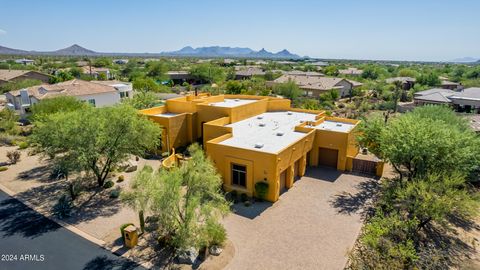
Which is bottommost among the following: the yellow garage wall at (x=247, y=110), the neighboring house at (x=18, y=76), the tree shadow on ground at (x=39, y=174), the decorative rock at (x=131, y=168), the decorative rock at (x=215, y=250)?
the decorative rock at (x=215, y=250)

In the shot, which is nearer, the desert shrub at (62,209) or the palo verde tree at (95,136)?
the desert shrub at (62,209)

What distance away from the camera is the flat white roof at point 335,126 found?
102 feet

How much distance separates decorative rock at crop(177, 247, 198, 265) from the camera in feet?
51.8

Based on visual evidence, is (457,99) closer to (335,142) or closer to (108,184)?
(335,142)

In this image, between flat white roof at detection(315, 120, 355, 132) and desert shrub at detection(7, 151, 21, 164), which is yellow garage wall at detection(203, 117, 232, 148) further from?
desert shrub at detection(7, 151, 21, 164)

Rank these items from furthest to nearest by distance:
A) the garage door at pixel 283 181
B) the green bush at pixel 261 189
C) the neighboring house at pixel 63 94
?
the neighboring house at pixel 63 94, the garage door at pixel 283 181, the green bush at pixel 261 189

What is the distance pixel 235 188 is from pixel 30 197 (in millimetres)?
16388

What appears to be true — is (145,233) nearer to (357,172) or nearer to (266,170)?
(266,170)

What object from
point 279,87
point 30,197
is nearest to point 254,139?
point 30,197

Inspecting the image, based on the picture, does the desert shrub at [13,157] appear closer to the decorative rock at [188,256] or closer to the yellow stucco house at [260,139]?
the yellow stucco house at [260,139]

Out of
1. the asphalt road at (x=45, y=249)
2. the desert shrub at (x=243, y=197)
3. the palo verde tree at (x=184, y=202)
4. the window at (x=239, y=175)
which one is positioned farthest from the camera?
the window at (x=239, y=175)

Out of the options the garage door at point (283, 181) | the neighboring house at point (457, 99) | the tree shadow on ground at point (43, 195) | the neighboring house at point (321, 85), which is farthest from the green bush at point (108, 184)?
the neighboring house at point (457, 99)

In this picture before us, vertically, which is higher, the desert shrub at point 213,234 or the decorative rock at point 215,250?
the desert shrub at point 213,234

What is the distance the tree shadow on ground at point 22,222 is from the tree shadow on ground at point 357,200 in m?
20.2
